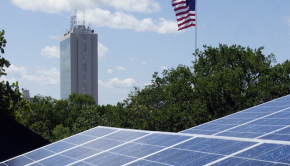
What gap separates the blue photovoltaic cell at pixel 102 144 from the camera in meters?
A: 11.2

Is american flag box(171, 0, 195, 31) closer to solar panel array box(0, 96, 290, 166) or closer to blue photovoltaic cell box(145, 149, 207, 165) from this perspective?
solar panel array box(0, 96, 290, 166)

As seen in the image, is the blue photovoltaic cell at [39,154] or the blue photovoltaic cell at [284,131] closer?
the blue photovoltaic cell at [284,131]

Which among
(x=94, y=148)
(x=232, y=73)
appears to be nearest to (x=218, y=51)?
(x=232, y=73)

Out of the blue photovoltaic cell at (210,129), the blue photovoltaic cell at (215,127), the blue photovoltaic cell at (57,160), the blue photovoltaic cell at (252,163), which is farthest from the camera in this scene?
the blue photovoltaic cell at (215,127)

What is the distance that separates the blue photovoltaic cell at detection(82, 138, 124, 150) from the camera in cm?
1118

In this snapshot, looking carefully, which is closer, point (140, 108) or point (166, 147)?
point (166, 147)

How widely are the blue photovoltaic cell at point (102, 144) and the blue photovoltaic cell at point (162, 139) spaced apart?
2.36 feet

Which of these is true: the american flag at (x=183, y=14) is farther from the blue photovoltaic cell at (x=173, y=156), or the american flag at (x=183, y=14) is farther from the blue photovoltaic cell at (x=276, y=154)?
the blue photovoltaic cell at (x=276, y=154)

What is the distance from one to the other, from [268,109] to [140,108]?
2855cm

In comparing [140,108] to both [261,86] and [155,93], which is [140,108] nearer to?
[155,93]

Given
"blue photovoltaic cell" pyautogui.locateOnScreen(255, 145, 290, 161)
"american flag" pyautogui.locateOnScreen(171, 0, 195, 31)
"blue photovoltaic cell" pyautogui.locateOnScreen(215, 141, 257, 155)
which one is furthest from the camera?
"american flag" pyautogui.locateOnScreen(171, 0, 195, 31)

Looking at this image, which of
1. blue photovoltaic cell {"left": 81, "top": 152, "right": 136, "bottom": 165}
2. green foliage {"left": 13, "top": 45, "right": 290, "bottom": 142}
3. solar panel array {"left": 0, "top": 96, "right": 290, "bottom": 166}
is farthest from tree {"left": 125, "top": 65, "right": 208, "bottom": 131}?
blue photovoltaic cell {"left": 81, "top": 152, "right": 136, "bottom": 165}

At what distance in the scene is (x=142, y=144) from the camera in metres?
10.5

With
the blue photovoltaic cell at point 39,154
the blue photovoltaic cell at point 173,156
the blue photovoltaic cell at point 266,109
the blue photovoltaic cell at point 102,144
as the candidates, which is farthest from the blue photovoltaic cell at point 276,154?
the blue photovoltaic cell at point 266,109
